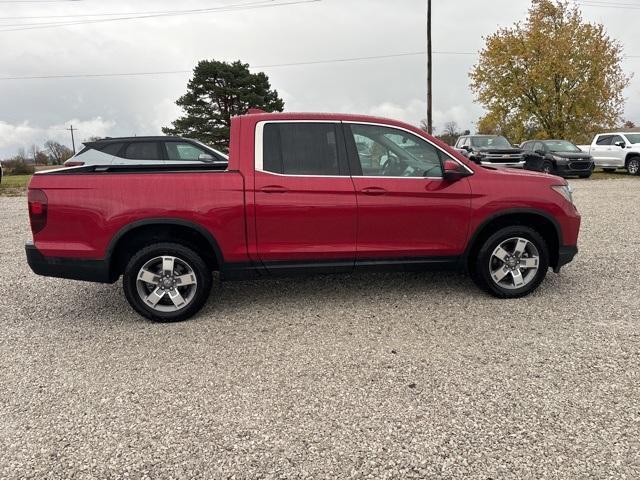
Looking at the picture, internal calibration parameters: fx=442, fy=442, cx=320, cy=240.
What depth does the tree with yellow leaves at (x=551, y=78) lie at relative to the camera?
27.4m

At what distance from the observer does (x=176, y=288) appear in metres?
3.85

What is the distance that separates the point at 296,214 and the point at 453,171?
1473mm

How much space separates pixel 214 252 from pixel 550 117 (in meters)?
31.2

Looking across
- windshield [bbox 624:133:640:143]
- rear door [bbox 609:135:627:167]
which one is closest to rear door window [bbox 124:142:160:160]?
rear door [bbox 609:135:627:167]

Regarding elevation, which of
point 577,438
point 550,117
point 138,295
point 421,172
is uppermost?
point 550,117

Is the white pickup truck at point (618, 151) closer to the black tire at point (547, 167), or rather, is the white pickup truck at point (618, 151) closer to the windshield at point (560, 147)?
the windshield at point (560, 147)

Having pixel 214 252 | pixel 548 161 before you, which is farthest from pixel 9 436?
pixel 548 161

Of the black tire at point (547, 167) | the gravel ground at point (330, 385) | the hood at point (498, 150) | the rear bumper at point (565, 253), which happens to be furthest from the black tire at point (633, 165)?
the rear bumper at point (565, 253)

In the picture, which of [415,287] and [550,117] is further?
[550,117]

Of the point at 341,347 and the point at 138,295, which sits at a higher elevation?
the point at 138,295

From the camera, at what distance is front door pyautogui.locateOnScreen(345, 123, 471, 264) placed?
393 cm

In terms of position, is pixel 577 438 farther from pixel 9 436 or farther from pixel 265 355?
pixel 9 436

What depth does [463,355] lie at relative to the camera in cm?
318

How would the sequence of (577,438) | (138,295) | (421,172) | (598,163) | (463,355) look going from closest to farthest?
1. (577,438)
2. (463,355)
3. (138,295)
4. (421,172)
5. (598,163)
